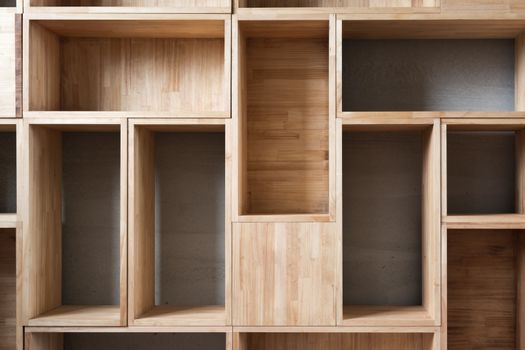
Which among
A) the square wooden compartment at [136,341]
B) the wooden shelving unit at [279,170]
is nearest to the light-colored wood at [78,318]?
the wooden shelving unit at [279,170]

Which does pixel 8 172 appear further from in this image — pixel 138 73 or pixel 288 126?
pixel 288 126

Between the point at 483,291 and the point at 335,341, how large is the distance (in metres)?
0.64

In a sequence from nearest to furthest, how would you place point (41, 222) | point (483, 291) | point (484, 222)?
point (484, 222) < point (41, 222) < point (483, 291)

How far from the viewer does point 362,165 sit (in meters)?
2.14

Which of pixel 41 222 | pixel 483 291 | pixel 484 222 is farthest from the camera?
pixel 483 291

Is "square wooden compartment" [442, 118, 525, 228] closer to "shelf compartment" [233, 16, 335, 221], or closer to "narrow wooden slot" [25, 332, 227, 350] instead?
"shelf compartment" [233, 16, 335, 221]

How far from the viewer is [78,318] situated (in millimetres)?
1886

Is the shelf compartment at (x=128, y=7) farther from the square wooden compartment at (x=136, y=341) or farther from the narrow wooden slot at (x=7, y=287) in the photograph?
the square wooden compartment at (x=136, y=341)

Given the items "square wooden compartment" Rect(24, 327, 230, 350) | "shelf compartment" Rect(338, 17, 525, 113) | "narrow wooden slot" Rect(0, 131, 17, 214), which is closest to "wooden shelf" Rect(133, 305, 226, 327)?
"square wooden compartment" Rect(24, 327, 230, 350)

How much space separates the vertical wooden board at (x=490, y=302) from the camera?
6.93ft

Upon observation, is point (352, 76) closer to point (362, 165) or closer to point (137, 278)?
point (362, 165)

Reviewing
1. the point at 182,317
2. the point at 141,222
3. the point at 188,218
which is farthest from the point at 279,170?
the point at 182,317

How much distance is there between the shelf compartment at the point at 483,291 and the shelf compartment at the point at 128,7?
1352mm

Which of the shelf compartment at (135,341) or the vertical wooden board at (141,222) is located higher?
the vertical wooden board at (141,222)
